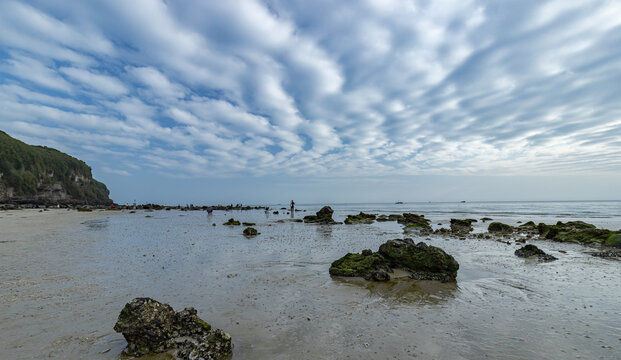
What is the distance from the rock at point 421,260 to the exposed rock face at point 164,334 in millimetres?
10432

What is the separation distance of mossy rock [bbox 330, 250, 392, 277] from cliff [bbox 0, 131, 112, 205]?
5514 inches

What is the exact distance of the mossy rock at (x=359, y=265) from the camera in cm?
1384

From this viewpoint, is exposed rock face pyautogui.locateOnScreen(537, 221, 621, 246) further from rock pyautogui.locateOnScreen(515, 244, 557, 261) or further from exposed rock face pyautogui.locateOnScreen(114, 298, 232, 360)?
exposed rock face pyautogui.locateOnScreen(114, 298, 232, 360)

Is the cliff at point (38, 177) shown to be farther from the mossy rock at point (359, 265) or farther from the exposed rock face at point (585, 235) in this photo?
the exposed rock face at point (585, 235)

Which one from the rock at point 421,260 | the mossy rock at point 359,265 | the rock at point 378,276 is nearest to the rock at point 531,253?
the rock at point 421,260

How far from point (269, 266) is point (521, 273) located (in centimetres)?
1331

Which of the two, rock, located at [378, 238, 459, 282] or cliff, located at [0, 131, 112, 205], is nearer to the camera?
rock, located at [378, 238, 459, 282]

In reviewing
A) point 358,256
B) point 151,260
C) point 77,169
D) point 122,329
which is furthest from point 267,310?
point 77,169

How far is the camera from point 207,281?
12234mm

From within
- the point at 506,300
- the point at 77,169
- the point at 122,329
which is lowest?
the point at 506,300

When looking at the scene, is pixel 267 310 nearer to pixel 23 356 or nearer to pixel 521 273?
pixel 23 356

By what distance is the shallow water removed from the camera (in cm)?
652

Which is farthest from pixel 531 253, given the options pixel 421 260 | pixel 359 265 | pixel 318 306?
pixel 318 306

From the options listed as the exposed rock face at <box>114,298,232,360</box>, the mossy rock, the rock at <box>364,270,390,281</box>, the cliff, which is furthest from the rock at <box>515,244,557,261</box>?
the cliff
